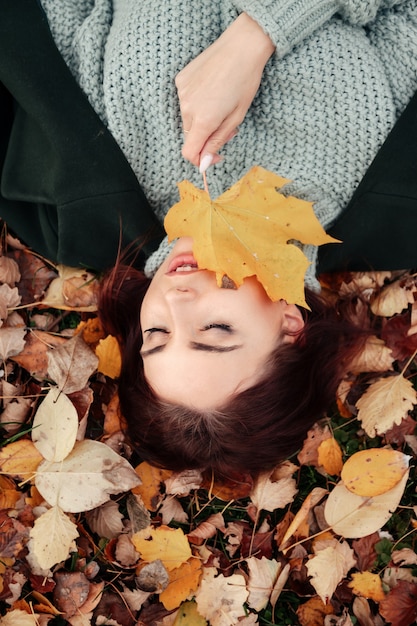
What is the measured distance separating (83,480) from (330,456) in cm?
80

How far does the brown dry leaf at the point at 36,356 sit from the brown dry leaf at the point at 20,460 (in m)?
0.26

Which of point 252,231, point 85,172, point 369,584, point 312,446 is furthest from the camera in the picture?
point 312,446

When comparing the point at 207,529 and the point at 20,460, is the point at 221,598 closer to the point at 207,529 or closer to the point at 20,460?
the point at 207,529

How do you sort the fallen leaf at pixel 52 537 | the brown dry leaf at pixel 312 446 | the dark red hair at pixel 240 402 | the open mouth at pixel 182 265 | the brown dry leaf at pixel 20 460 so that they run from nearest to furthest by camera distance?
the open mouth at pixel 182 265 < the dark red hair at pixel 240 402 < the fallen leaf at pixel 52 537 < the brown dry leaf at pixel 20 460 < the brown dry leaf at pixel 312 446

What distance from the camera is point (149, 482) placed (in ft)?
6.89

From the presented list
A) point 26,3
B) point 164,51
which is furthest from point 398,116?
point 26,3

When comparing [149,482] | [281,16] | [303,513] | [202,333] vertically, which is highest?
[281,16]

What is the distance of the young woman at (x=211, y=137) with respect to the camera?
5.15ft

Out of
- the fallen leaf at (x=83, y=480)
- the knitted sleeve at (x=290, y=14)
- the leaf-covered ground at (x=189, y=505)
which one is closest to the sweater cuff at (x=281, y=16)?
the knitted sleeve at (x=290, y=14)

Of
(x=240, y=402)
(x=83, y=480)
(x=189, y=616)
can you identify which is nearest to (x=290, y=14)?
(x=240, y=402)

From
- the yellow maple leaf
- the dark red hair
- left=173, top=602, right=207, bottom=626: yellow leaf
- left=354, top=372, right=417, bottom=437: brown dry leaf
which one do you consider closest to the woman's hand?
the yellow maple leaf

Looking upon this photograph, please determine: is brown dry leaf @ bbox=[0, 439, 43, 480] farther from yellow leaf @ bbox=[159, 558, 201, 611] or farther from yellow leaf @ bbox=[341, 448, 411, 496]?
yellow leaf @ bbox=[341, 448, 411, 496]

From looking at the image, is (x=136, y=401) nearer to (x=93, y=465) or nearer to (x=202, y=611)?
(x=93, y=465)

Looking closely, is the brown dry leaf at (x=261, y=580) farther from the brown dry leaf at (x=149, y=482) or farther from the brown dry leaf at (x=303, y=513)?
the brown dry leaf at (x=149, y=482)
